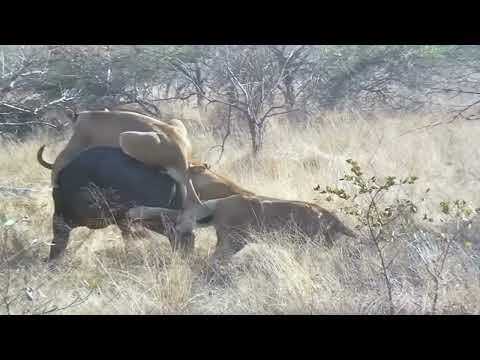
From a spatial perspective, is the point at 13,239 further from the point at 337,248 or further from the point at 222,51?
the point at 222,51

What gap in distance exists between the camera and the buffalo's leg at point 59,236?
18.1ft

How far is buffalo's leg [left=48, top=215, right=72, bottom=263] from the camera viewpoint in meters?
5.52

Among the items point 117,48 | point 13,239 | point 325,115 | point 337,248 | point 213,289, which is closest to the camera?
point 213,289

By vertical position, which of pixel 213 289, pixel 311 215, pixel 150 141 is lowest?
pixel 213 289

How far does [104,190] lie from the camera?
545cm

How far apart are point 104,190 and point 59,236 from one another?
61cm

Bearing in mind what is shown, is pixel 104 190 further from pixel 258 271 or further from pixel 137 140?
pixel 258 271

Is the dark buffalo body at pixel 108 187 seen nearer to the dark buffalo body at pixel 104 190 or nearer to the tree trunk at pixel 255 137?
the dark buffalo body at pixel 104 190

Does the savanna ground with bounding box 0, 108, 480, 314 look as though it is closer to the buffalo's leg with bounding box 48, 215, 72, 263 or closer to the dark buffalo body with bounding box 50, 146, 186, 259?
the buffalo's leg with bounding box 48, 215, 72, 263

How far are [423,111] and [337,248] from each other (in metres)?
8.24

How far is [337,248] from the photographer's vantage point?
17.9 ft

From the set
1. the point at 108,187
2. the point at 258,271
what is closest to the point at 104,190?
the point at 108,187

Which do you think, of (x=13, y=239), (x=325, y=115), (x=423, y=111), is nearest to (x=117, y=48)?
(x=325, y=115)

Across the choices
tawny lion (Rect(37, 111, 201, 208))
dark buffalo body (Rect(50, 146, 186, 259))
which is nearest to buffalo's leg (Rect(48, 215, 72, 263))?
dark buffalo body (Rect(50, 146, 186, 259))
